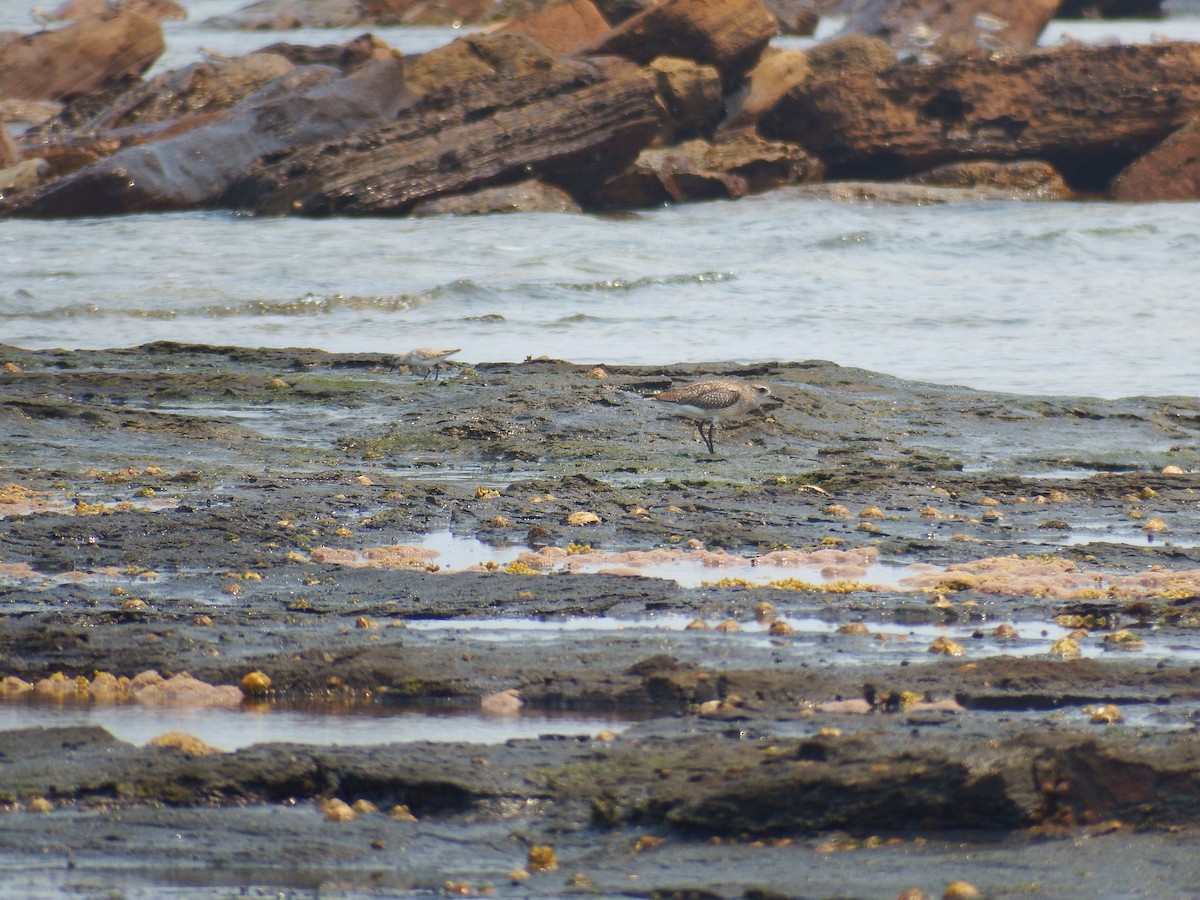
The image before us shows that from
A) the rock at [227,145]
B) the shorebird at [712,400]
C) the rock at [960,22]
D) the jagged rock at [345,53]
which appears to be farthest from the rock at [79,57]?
the shorebird at [712,400]

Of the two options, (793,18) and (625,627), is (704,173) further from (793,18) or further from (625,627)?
(793,18)

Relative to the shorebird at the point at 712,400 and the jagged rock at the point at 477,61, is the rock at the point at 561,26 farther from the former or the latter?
the shorebird at the point at 712,400

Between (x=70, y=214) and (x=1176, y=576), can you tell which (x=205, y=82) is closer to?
(x=70, y=214)

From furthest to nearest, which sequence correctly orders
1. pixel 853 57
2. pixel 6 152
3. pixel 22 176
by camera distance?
pixel 853 57, pixel 6 152, pixel 22 176

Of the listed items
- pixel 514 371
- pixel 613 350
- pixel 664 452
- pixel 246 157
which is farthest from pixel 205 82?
pixel 664 452

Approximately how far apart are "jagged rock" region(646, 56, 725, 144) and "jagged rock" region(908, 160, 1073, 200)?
338 centimetres

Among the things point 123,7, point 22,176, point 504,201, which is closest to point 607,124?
point 504,201

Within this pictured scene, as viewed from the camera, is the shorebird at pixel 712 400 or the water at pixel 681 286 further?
the water at pixel 681 286

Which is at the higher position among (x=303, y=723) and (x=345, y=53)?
(x=345, y=53)

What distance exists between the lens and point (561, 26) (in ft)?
89.4

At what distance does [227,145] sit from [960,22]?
16.3 metres

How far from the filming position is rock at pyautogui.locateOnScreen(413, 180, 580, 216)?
22.1m

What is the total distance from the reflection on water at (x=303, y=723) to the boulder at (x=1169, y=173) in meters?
22.0

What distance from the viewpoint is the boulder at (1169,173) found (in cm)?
2444
